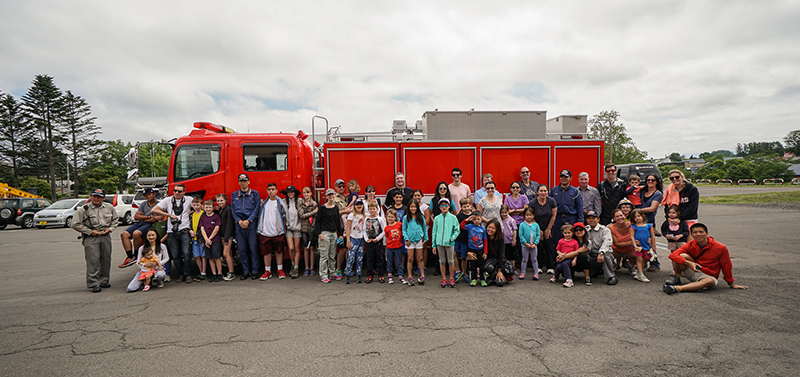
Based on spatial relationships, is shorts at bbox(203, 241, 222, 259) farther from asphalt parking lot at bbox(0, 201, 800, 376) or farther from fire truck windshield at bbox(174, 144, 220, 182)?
fire truck windshield at bbox(174, 144, 220, 182)

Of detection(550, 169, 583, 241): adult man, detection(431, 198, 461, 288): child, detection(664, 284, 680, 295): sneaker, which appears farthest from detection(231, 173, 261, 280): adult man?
detection(664, 284, 680, 295): sneaker

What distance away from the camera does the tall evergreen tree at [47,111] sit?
42875 mm

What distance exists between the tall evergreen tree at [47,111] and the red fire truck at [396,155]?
165 ft

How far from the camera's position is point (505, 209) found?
6.82 m

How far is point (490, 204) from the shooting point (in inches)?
275

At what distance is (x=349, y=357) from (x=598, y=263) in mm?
4837

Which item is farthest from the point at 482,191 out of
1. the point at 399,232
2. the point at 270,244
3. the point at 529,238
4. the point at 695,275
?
the point at 270,244

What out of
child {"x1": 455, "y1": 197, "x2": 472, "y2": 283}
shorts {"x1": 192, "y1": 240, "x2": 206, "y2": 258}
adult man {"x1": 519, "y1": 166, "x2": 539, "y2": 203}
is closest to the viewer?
child {"x1": 455, "y1": 197, "x2": 472, "y2": 283}

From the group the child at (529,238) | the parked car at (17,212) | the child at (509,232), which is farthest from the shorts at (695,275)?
the parked car at (17,212)

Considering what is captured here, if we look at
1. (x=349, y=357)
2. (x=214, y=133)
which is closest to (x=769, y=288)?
(x=349, y=357)

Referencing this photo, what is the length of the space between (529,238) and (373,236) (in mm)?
2885

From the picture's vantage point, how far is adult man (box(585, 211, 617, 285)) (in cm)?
628

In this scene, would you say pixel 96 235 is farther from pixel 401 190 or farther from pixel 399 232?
pixel 401 190

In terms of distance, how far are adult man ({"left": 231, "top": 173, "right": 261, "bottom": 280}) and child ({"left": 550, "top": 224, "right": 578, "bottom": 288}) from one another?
18.2 feet
